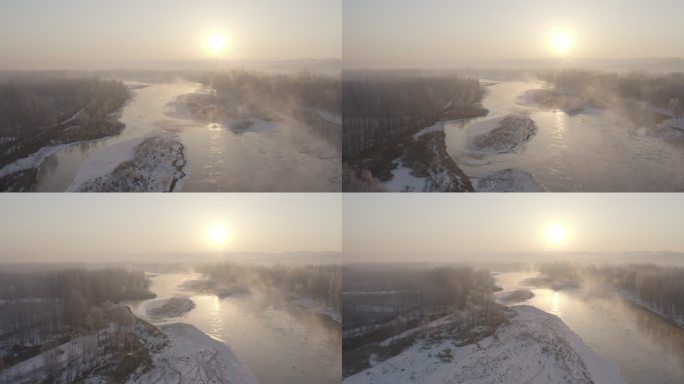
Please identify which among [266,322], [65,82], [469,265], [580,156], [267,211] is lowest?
[266,322]

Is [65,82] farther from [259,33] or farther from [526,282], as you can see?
[526,282]

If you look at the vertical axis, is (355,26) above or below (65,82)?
above

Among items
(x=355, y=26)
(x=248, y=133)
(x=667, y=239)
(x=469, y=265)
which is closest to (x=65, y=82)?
(x=248, y=133)

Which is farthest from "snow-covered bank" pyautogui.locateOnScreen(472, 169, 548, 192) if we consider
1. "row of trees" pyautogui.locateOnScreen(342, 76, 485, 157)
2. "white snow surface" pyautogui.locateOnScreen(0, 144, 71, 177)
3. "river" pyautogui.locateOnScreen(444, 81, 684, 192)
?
"white snow surface" pyautogui.locateOnScreen(0, 144, 71, 177)

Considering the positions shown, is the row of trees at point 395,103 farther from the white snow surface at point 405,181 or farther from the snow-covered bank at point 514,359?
the snow-covered bank at point 514,359

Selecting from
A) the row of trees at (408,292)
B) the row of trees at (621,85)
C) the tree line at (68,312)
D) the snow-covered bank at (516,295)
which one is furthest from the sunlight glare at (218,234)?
the row of trees at (621,85)

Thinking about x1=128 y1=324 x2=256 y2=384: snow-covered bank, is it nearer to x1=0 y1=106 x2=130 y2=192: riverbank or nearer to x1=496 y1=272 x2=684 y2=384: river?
x1=0 y1=106 x2=130 y2=192: riverbank
